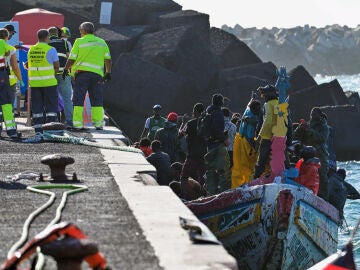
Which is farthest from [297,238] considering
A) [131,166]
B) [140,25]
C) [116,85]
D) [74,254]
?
[140,25]

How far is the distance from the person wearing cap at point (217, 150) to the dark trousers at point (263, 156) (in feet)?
4.53

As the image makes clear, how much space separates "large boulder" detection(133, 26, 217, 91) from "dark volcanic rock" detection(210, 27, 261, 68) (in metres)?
5.05

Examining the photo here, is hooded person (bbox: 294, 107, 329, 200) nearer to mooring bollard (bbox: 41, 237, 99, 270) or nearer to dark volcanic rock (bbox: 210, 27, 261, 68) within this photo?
mooring bollard (bbox: 41, 237, 99, 270)

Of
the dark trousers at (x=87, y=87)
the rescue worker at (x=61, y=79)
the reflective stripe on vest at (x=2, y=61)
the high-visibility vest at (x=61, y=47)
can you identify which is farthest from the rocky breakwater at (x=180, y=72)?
the reflective stripe on vest at (x=2, y=61)

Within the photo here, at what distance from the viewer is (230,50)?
41719 mm

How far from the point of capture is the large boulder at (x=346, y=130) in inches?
1407

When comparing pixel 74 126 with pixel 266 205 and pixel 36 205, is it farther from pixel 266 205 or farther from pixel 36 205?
pixel 36 205

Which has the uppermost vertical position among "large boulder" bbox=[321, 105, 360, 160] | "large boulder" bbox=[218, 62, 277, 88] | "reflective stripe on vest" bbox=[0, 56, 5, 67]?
"reflective stripe on vest" bbox=[0, 56, 5, 67]

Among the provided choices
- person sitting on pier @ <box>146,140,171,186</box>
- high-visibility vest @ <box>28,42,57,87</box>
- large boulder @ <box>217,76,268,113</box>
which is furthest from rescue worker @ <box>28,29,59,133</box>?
large boulder @ <box>217,76,268,113</box>

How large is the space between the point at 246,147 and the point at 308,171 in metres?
1.00

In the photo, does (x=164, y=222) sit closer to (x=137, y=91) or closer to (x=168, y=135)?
(x=168, y=135)

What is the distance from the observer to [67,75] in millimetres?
18750

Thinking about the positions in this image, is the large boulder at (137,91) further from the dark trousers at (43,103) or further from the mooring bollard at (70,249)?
the mooring bollard at (70,249)

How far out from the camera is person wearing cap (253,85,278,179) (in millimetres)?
14297
